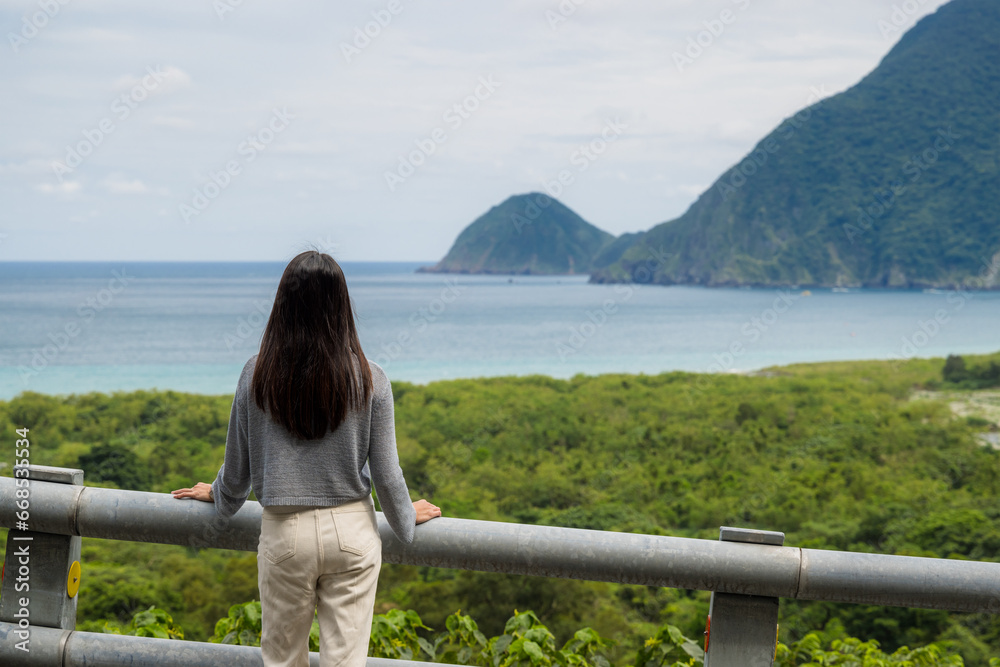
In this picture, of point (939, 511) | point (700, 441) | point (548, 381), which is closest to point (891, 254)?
point (548, 381)

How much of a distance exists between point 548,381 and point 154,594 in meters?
33.6

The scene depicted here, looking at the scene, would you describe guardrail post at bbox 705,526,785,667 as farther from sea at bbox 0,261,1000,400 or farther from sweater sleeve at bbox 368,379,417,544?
sea at bbox 0,261,1000,400

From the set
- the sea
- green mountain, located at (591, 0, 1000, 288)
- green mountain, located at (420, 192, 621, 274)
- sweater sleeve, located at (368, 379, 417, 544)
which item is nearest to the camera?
sweater sleeve, located at (368, 379, 417, 544)

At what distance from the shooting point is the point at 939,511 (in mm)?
19125

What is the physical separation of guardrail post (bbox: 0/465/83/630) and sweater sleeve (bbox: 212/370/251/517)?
14.0 inches

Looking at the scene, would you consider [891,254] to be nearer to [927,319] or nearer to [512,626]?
[927,319]

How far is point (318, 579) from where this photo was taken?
6.19ft

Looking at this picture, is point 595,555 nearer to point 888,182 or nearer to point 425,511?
point 425,511

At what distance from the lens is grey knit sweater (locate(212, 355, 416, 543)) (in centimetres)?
185

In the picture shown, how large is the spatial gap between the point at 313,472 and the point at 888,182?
10929 cm

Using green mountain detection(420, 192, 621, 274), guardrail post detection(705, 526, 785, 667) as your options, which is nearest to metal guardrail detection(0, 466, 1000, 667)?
guardrail post detection(705, 526, 785, 667)

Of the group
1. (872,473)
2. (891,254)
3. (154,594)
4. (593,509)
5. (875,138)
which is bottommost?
(154,594)

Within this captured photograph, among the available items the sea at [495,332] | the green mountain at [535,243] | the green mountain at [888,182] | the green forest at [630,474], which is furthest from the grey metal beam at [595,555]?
the green mountain at [535,243]

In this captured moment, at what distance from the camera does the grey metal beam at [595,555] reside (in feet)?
5.63
